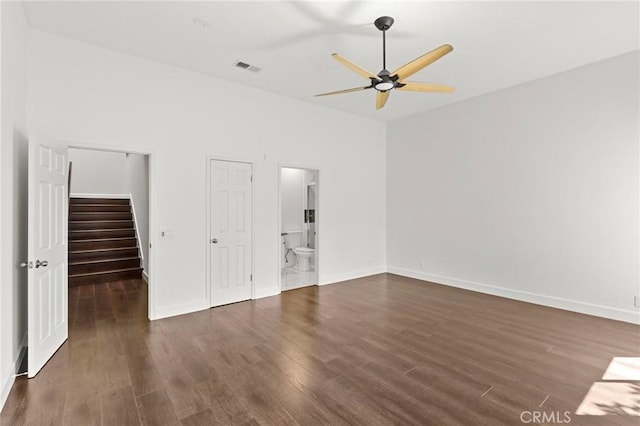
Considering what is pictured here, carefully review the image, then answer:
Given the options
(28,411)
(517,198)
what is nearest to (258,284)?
(28,411)

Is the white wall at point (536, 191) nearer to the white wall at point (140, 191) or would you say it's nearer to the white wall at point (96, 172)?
the white wall at point (140, 191)

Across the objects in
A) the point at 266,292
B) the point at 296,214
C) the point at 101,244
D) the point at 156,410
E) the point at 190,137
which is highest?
the point at 190,137

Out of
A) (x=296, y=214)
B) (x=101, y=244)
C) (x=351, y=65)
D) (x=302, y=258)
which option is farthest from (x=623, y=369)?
(x=101, y=244)

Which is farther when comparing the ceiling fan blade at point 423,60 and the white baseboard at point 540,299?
the white baseboard at point 540,299

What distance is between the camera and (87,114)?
361 cm

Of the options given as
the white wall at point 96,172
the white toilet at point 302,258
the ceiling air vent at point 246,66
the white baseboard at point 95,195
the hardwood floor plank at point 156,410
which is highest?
the ceiling air vent at point 246,66

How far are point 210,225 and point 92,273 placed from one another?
321cm

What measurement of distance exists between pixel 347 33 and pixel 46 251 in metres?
A: 3.75

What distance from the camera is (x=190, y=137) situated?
4352mm

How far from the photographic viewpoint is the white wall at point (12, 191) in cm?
236

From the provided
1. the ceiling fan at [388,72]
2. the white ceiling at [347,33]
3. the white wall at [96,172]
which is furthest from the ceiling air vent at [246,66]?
the white wall at [96,172]

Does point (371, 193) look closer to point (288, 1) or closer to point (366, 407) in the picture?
point (288, 1)

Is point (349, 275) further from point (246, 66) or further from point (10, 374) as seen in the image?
point (10, 374)

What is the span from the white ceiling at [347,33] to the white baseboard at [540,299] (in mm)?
3264
